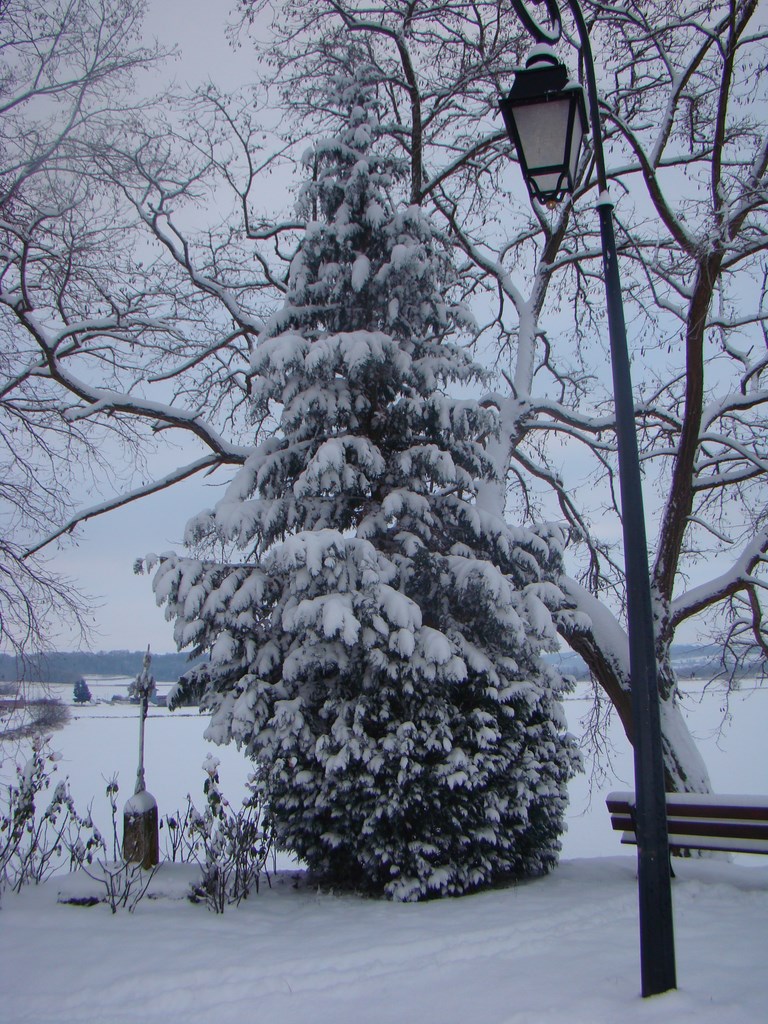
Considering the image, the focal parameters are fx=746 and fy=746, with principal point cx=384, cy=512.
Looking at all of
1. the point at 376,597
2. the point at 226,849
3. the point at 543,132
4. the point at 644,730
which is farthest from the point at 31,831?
the point at 543,132

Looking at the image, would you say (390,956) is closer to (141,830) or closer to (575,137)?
(141,830)

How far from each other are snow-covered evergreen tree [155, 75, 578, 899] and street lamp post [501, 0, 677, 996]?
255 centimetres

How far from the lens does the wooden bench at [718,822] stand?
5.95 m

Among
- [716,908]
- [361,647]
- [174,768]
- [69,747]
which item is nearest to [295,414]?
[361,647]

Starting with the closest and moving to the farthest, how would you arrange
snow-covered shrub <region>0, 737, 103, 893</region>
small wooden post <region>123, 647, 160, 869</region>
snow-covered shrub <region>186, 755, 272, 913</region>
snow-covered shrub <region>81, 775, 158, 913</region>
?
snow-covered shrub <region>81, 775, 158, 913</region> < snow-covered shrub <region>186, 755, 272, 913</region> < snow-covered shrub <region>0, 737, 103, 893</region> < small wooden post <region>123, 647, 160, 869</region>

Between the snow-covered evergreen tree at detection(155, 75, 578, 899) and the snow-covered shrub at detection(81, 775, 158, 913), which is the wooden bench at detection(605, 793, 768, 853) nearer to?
the snow-covered evergreen tree at detection(155, 75, 578, 899)

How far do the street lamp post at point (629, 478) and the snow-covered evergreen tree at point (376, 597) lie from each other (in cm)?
255

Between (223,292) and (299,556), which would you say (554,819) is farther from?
(223,292)

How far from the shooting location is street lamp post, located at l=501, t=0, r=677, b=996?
3.47 m

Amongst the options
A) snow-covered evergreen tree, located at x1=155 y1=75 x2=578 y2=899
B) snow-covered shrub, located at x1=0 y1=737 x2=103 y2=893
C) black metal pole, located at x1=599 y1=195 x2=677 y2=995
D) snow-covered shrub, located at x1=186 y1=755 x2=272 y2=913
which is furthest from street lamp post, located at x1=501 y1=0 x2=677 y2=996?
snow-covered shrub, located at x1=0 y1=737 x2=103 y2=893

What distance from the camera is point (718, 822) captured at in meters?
6.11

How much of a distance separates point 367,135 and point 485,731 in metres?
6.10

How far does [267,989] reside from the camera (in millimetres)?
4246

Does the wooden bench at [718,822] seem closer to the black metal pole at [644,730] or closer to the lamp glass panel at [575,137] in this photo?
the black metal pole at [644,730]
